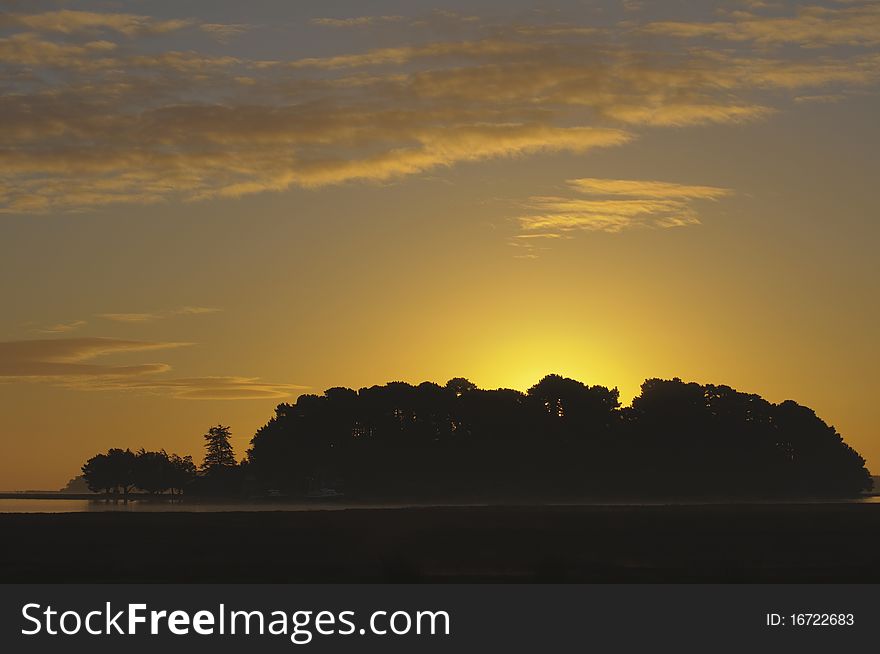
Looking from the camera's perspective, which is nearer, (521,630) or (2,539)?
(521,630)

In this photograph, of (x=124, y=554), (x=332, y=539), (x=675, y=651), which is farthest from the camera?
(x=332, y=539)

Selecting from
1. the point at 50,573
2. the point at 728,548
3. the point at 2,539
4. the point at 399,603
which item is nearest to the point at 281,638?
the point at 399,603

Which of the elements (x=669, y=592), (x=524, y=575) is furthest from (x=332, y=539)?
(x=669, y=592)

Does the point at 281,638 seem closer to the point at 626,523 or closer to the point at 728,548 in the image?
the point at 728,548

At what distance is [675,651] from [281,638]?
34.9 feet

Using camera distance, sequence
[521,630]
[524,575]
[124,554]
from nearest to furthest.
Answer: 1. [521,630]
2. [524,575]
3. [124,554]

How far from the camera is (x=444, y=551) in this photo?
203 feet

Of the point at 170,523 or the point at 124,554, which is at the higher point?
→ the point at 170,523

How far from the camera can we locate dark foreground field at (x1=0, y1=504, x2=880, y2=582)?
50.0 metres

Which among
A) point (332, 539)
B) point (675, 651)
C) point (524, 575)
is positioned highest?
point (332, 539)

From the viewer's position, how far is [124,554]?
6038 cm

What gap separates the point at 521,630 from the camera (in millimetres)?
35625

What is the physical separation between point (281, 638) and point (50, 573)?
2072cm

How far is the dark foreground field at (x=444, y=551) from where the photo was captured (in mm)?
49969
